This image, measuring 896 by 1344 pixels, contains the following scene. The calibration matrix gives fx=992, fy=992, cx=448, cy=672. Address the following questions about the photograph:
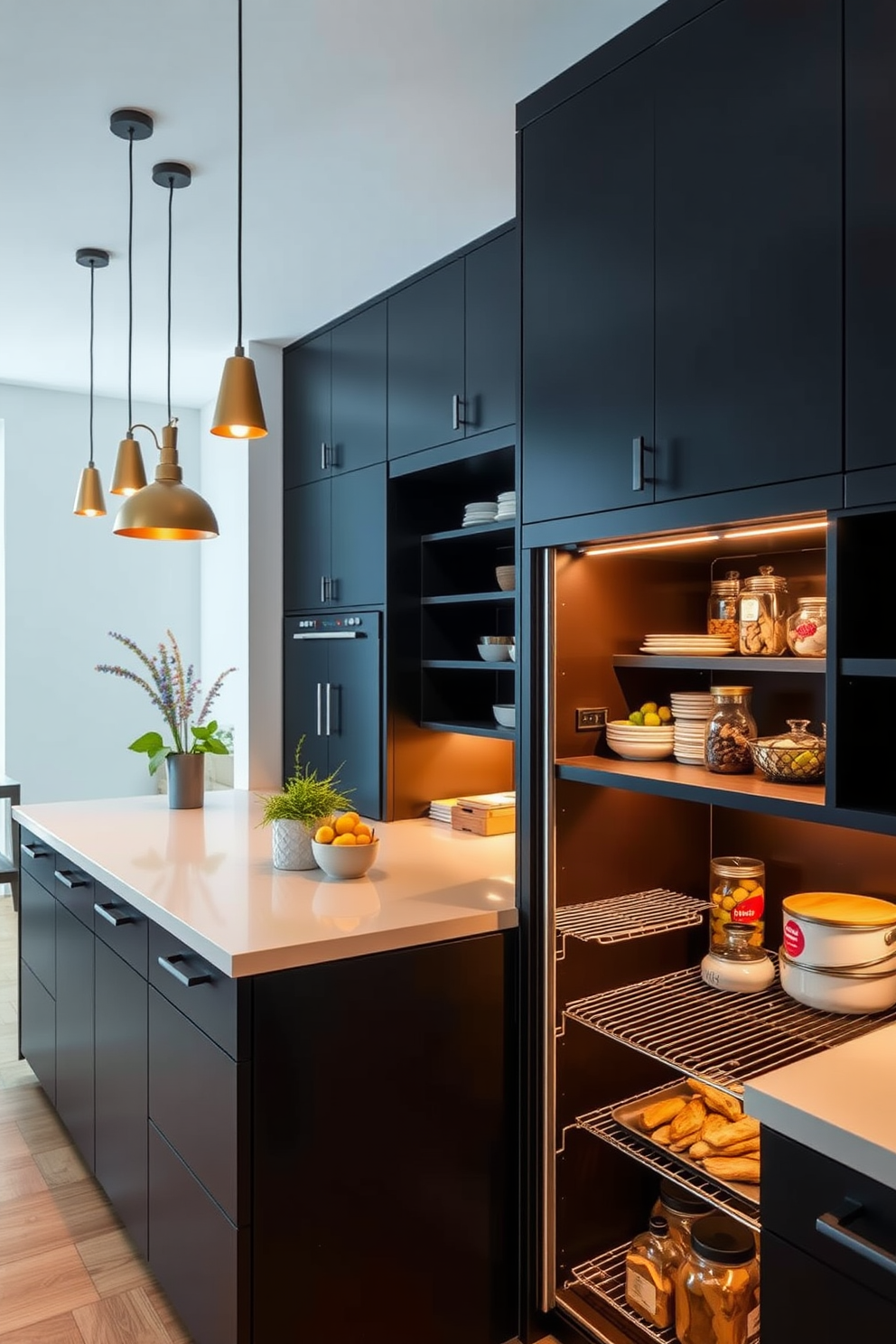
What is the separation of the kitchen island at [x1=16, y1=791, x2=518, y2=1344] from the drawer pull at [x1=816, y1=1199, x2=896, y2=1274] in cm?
89

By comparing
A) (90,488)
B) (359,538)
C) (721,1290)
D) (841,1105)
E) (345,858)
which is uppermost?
(90,488)

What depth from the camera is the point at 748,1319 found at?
6.01 feet

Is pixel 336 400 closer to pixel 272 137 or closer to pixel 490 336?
pixel 490 336

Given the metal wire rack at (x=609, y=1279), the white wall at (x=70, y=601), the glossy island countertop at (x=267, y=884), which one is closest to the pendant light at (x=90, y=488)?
the glossy island countertop at (x=267, y=884)

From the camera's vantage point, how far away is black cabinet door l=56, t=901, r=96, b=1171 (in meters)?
2.65

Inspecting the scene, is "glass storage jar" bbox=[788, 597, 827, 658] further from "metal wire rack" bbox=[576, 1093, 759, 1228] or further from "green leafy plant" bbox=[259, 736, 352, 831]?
Answer: "green leafy plant" bbox=[259, 736, 352, 831]

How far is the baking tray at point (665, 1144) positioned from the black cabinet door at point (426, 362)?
5.92ft

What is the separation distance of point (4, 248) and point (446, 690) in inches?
77.5

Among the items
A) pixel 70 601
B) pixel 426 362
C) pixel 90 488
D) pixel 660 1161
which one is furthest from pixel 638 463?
pixel 70 601

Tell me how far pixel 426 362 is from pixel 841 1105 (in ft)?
7.84

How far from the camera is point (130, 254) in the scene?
2939mm

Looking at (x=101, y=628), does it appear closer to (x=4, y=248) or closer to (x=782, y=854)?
(x=4, y=248)

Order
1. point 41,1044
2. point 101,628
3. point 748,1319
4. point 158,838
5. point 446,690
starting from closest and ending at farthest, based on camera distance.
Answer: point 748,1319, point 158,838, point 41,1044, point 446,690, point 101,628

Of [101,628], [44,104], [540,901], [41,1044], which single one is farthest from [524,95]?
[101,628]
